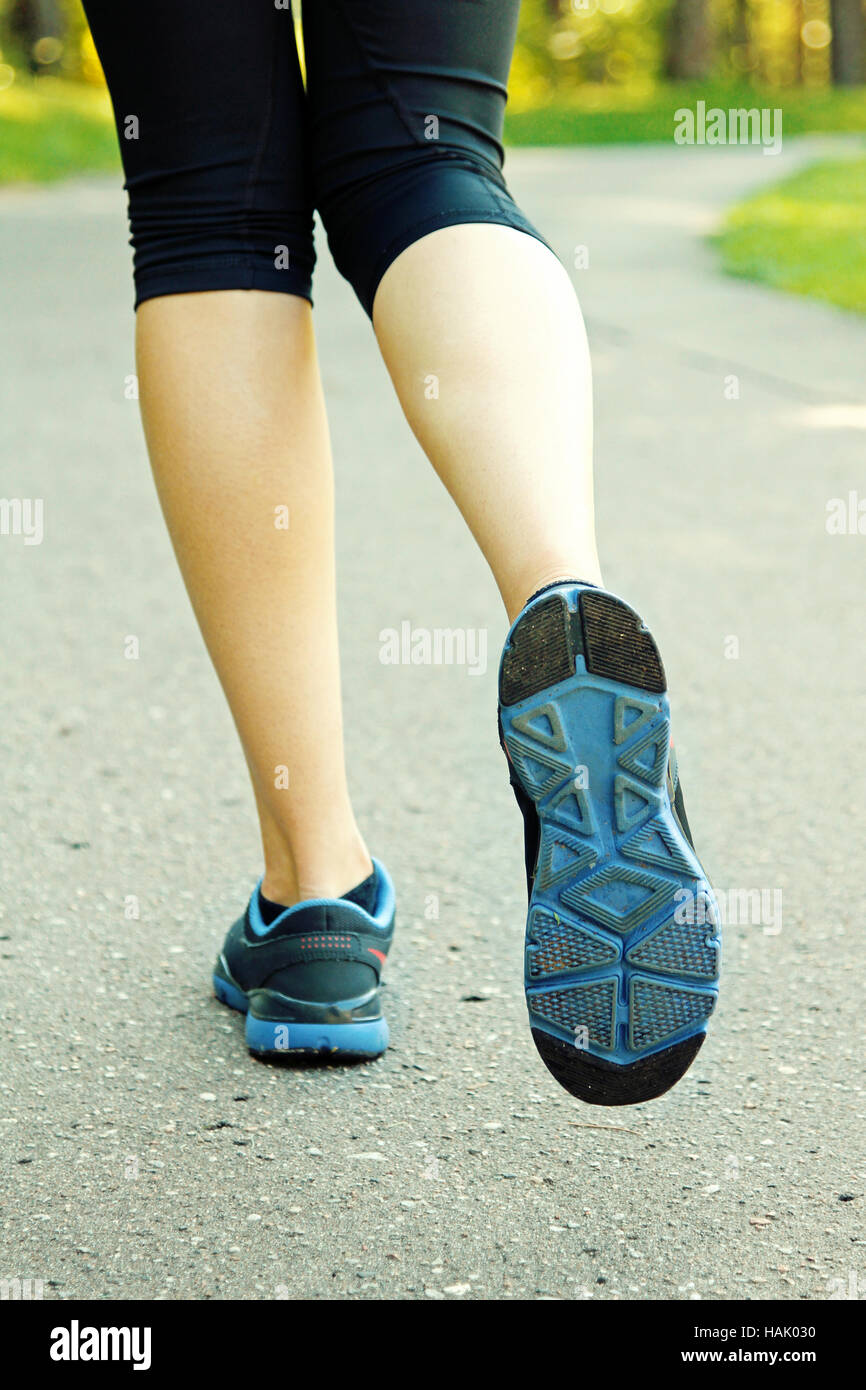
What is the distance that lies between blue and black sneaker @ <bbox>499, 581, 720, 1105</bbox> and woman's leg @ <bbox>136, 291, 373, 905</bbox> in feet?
1.29

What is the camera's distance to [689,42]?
3153cm

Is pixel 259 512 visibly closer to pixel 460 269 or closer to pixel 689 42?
pixel 460 269

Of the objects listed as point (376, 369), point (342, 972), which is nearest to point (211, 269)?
point (342, 972)

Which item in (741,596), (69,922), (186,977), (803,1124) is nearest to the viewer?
(803,1124)

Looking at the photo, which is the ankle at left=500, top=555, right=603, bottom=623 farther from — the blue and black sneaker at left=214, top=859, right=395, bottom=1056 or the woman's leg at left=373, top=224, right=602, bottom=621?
the blue and black sneaker at left=214, top=859, right=395, bottom=1056

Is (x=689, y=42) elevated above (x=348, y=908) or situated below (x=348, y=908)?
above

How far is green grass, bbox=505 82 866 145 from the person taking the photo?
25391 millimetres

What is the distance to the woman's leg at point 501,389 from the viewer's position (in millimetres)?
1386

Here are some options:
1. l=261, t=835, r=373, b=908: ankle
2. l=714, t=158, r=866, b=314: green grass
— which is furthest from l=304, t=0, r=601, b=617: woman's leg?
l=714, t=158, r=866, b=314: green grass

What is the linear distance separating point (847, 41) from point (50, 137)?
21206mm

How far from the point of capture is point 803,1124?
1.67 metres

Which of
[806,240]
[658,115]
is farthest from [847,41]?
[806,240]

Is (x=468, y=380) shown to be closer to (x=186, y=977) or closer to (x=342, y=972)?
(x=342, y=972)
